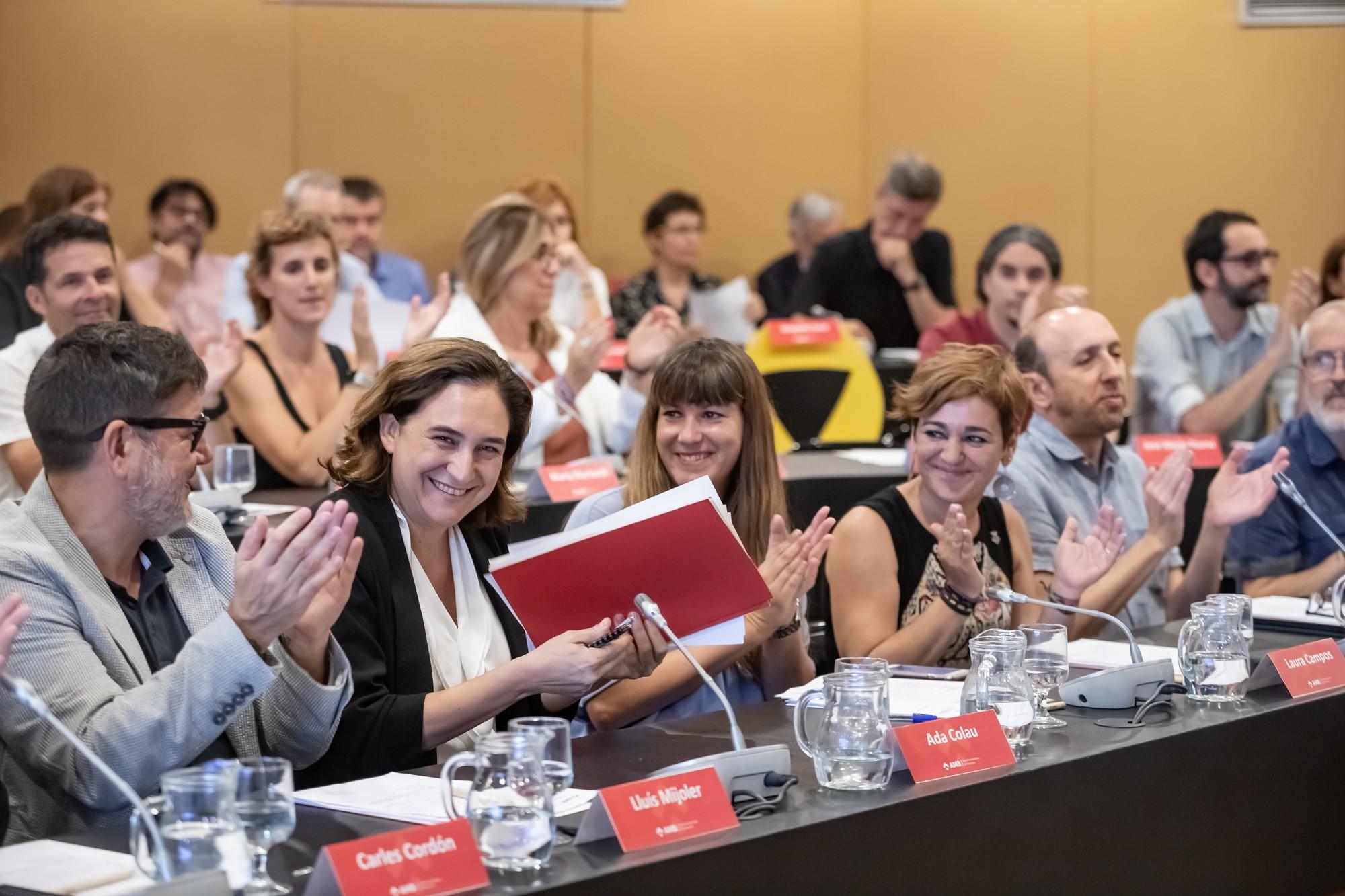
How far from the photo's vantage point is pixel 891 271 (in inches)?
271

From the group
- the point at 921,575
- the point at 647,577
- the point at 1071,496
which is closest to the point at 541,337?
the point at 1071,496

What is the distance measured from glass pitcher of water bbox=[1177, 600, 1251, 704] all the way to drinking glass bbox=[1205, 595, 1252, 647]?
1.3 inches

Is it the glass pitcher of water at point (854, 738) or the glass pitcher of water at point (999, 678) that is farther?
the glass pitcher of water at point (999, 678)

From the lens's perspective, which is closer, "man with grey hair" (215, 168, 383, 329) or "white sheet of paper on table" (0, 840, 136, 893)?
"white sheet of paper on table" (0, 840, 136, 893)

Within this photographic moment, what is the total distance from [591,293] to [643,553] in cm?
426

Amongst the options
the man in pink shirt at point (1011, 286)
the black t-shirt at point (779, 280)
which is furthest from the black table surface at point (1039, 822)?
the black t-shirt at point (779, 280)

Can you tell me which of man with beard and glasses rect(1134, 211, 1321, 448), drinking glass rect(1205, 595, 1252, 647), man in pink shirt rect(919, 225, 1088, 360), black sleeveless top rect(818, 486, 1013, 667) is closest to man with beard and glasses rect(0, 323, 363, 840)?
black sleeveless top rect(818, 486, 1013, 667)

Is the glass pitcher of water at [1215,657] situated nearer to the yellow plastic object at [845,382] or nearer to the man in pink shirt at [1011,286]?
the man in pink shirt at [1011,286]

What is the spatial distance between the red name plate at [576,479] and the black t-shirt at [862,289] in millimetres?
3116

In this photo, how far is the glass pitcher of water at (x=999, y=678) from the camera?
1.95 meters

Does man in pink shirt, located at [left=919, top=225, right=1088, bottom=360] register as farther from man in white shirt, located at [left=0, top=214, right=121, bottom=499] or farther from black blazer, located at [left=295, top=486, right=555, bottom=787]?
black blazer, located at [left=295, top=486, right=555, bottom=787]

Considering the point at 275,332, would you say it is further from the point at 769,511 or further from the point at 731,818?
the point at 731,818

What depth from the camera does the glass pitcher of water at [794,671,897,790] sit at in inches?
68.9

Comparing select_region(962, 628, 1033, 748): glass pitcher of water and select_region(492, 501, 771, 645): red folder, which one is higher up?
select_region(492, 501, 771, 645): red folder
